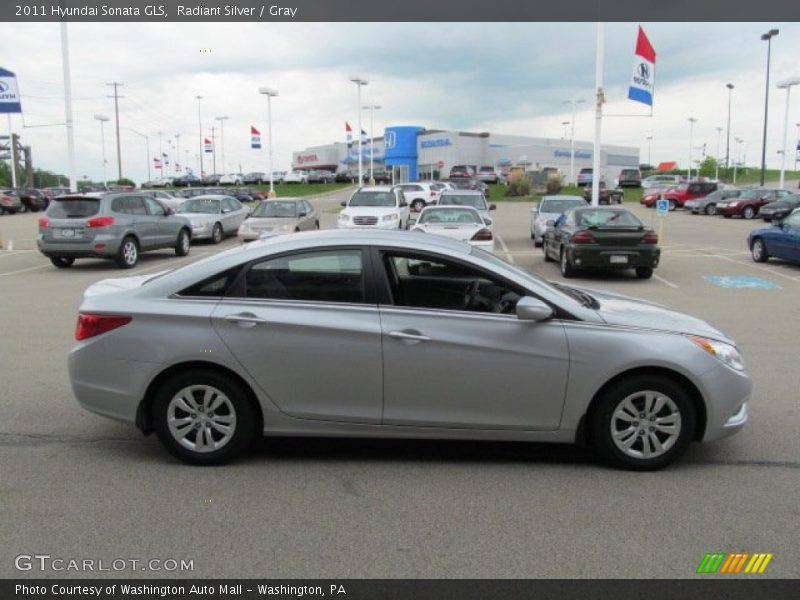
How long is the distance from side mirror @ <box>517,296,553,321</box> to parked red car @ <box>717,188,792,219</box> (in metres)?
38.5

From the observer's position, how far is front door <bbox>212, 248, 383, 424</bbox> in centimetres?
442

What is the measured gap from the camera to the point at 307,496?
415 cm

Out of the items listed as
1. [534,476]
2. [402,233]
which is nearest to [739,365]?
[534,476]

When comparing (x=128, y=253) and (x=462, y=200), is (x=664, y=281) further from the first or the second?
(x=128, y=253)

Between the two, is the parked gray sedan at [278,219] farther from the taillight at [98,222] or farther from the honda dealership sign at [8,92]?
the honda dealership sign at [8,92]

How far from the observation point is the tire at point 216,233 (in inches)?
911

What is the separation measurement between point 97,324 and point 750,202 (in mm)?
40183

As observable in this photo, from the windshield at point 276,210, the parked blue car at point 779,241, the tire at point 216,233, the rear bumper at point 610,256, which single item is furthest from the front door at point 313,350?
the tire at point 216,233

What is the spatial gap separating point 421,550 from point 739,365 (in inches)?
102

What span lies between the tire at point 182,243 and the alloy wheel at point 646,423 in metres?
16.4

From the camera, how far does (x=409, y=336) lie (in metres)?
4.38

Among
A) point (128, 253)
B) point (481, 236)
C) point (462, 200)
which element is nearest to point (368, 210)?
point (462, 200)

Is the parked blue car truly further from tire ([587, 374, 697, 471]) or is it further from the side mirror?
the side mirror

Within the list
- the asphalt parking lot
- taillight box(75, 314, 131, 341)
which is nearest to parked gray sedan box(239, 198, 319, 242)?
the asphalt parking lot
